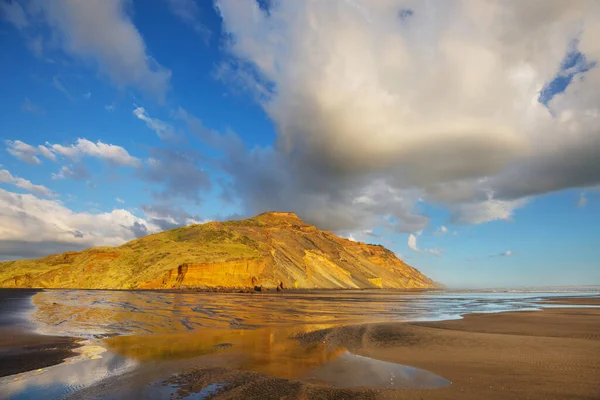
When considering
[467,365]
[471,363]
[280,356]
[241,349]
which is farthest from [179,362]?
[471,363]

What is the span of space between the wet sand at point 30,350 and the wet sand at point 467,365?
187 inches

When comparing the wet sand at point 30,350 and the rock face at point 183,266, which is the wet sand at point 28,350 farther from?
the rock face at point 183,266

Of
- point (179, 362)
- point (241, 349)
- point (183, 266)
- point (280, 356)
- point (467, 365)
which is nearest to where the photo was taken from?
point (467, 365)

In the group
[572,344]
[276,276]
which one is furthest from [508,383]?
[276,276]

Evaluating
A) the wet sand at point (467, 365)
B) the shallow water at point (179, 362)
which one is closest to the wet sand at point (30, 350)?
the shallow water at point (179, 362)

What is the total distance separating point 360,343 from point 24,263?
397 ft

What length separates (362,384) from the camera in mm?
8180

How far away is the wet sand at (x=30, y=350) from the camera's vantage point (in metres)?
9.51

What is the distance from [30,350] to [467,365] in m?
14.5

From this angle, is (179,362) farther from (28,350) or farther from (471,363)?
(471,363)

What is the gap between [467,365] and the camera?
9930 mm

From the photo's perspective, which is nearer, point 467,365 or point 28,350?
point 467,365

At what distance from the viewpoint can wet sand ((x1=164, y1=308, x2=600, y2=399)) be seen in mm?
7340

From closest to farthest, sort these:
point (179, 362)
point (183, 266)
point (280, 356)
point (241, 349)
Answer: point (179, 362), point (280, 356), point (241, 349), point (183, 266)
